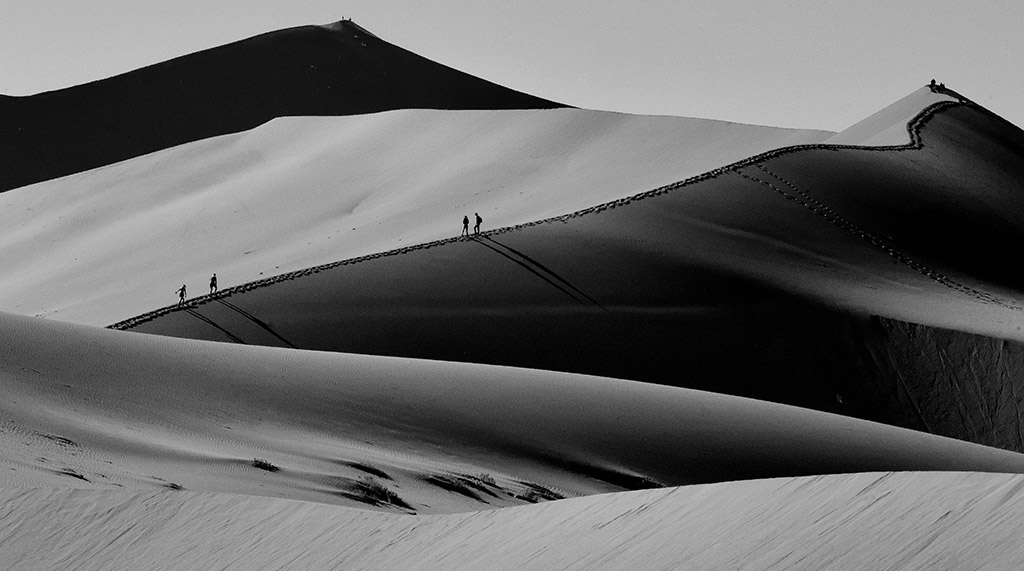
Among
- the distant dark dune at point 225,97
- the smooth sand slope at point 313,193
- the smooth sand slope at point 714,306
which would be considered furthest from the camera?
the distant dark dune at point 225,97

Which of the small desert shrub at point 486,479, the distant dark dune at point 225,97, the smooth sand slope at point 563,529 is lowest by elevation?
the small desert shrub at point 486,479

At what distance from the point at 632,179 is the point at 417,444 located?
32.5m

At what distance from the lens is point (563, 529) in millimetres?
10148

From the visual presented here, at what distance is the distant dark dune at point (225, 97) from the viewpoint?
85.8 meters

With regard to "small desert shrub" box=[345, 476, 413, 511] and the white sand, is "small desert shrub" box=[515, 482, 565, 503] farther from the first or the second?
"small desert shrub" box=[345, 476, 413, 511]

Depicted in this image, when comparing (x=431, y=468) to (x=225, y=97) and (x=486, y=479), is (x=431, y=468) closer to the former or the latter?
(x=486, y=479)

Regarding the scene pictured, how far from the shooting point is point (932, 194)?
43.2 meters

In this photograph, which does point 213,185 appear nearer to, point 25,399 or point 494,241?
point 494,241

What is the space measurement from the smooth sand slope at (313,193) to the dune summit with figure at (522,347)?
0.21m

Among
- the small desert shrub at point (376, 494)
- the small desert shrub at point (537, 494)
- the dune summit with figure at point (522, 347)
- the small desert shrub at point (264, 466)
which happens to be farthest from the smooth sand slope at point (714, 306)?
the small desert shrub at point (376, 494)

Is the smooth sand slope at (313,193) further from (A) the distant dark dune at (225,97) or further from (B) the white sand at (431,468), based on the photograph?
(A) the distant dark dune at (225,97)

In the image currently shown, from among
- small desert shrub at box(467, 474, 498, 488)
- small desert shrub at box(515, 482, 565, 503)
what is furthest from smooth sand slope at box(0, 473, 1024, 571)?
small desert shrub at box(467, 474, 498, 488)

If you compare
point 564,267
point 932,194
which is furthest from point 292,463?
point 932,194

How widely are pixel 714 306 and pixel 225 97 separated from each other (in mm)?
63485
